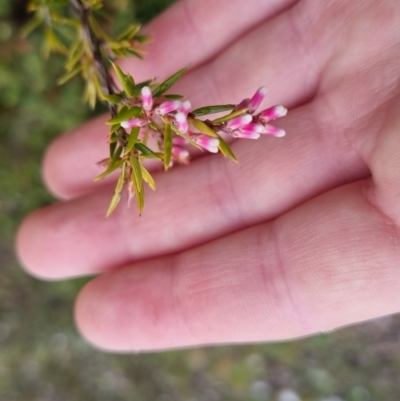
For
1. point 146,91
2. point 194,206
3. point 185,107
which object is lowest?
point 194,206

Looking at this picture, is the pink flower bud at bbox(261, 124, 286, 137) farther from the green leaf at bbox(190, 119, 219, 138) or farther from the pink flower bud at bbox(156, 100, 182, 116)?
the pink flower bud at bbox(156, 100, 182, 116)

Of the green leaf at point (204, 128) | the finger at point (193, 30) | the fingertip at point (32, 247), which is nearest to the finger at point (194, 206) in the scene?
the fingertip at point (32, 247)

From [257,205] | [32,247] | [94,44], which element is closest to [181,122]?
[94,44]

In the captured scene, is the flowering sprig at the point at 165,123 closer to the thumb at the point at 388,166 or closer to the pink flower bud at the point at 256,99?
the pink flower bud at the point at 256,99

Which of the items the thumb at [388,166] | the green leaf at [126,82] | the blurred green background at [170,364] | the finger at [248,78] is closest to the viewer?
the green leaf at [126,82]

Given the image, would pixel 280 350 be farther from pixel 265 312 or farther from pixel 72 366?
pixel 265 312

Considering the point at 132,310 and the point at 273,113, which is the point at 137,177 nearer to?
the point at 273,113
